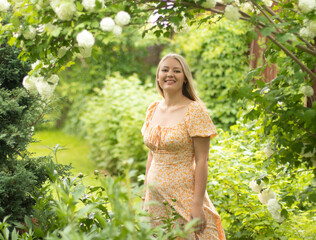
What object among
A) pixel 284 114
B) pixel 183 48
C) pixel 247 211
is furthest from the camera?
pixel 183 48

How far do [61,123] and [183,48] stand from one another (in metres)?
3.56

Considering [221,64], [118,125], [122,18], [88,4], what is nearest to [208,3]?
[122,18]

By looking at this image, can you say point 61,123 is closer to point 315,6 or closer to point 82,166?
point 82,166

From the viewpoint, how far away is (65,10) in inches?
67.9

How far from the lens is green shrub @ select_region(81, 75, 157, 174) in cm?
584

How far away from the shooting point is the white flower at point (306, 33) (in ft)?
6.23

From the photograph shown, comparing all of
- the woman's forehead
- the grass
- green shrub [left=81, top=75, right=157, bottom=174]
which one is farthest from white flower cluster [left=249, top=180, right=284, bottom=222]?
the grass

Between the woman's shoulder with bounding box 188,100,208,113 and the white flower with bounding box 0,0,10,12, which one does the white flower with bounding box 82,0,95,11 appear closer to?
the white flower with bounding box 0,0,10,12

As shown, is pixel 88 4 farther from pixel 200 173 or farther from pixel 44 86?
pixel 200 173

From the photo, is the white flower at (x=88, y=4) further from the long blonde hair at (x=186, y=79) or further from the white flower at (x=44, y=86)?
the long blonde hair at (x=186, y=79)

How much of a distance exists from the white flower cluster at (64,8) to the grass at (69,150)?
4090 mm

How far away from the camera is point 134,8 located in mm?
1948

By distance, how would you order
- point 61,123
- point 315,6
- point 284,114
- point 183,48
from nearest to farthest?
point 315,6 < point 284,114 < point 183,48 < point 61,123

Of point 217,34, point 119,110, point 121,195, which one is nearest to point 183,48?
point 217,34
